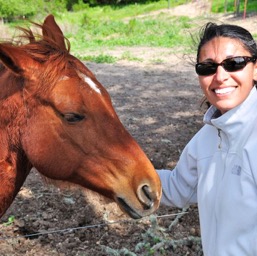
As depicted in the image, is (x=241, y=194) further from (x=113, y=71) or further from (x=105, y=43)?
(x=105, y=43)

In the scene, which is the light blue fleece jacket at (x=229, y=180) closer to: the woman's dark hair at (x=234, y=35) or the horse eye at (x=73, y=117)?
A: the woman's dark hair at (x=234, y=35)

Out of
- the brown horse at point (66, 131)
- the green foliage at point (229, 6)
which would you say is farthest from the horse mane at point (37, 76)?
the green foliage at point (229, 6)

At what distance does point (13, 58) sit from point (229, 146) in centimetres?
103

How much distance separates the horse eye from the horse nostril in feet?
1.39

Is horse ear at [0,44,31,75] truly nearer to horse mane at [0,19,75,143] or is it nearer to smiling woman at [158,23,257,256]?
horse mane at [0,19,75,143]

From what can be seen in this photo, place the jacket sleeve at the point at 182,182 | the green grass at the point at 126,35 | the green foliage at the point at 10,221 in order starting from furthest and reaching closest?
the green grass at the point at 126,35, the green foliage at the point at 10,221, the jacket sleeve at the point at 182,182

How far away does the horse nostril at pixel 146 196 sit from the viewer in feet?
6.12

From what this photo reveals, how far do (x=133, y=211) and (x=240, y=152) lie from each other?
1.88 feet

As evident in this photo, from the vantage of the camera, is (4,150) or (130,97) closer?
(4,150)

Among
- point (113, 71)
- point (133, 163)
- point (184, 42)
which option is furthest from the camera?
point (184, 42)

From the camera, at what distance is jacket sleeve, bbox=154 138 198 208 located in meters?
2.09

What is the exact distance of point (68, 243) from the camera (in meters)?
3.31

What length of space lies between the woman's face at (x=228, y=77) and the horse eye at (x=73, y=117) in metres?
0.60

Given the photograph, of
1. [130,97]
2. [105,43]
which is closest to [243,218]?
[130,97]
